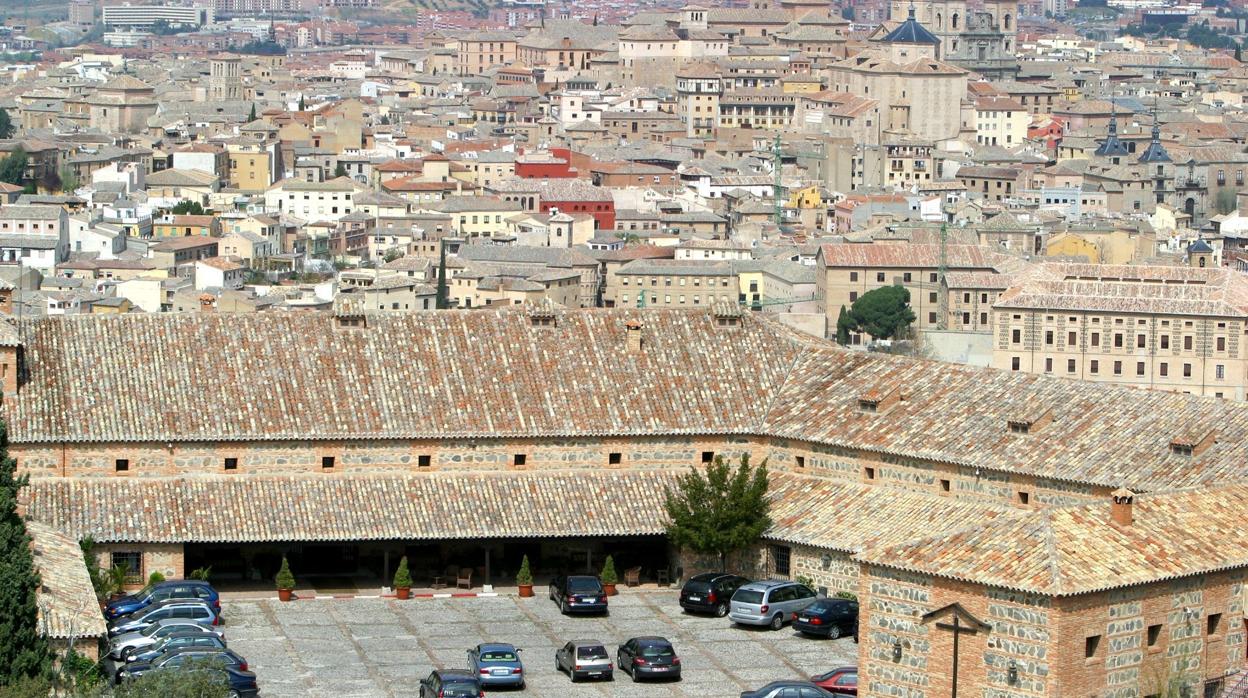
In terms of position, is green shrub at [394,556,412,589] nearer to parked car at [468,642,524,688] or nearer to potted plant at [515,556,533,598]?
potted plant at [515,556,533,598]

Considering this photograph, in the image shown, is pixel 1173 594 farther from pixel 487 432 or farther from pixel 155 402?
pixel 155 402

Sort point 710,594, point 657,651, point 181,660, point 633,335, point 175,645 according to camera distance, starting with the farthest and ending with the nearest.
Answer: point 633,335 < point 710,594 < point 657,651 < point 175,645 < point 181,660

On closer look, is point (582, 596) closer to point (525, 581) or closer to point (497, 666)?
point (525, 581)

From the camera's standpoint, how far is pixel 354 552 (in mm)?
55719

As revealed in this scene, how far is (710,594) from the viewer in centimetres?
5300

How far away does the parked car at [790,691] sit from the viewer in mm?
44406

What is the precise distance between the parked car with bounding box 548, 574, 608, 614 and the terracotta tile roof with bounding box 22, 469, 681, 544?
141 cm

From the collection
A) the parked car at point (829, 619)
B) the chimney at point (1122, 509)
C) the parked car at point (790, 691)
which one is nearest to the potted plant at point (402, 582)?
the parked car at point (829, 619)

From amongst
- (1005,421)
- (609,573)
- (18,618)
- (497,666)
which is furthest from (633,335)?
(18,618)

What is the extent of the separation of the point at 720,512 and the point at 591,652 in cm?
706


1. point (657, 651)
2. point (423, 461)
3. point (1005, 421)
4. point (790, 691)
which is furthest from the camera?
point (423, 461)

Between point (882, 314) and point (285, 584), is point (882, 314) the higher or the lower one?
the lower one

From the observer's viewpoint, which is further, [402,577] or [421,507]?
[421,507]

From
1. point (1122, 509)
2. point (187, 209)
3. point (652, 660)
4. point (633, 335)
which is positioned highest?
point (633, 335)
